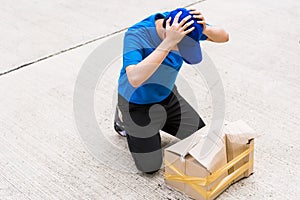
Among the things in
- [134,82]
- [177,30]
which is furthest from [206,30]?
[134,82]

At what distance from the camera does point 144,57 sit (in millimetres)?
1754

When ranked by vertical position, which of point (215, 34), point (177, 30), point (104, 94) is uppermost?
point (177, 30)

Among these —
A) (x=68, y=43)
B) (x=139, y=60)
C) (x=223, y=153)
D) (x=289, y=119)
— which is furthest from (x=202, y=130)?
(x=68, y=43)

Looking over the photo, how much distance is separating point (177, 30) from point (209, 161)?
16.5 inches

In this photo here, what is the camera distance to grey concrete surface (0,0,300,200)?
180 cm

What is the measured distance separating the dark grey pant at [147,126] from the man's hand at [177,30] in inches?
12.2

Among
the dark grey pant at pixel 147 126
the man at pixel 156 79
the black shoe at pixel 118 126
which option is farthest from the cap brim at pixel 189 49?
the black shoe at pixel 118 126

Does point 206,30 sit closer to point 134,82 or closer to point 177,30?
point 177,30

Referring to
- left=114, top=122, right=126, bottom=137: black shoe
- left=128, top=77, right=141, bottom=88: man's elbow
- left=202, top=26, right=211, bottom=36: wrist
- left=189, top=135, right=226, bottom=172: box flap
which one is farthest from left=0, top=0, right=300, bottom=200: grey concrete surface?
left=202, top=26, right=211, bottom=36: wrist

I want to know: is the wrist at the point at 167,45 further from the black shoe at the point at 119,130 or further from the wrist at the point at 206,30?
the black shoe at the point at 119,130

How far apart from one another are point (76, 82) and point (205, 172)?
0.95 metres

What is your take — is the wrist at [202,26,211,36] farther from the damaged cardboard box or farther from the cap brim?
the damaged cardboard box

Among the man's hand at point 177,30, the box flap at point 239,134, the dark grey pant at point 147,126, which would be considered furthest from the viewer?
the dark grey pant at point 147,126

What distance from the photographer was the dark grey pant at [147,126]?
6.04 feet
